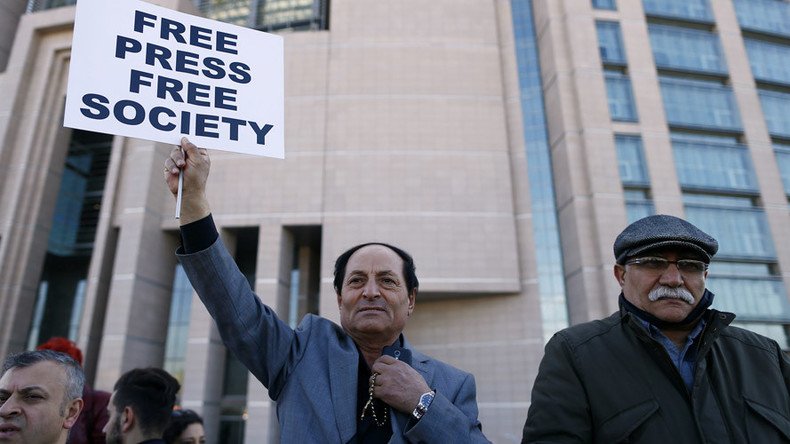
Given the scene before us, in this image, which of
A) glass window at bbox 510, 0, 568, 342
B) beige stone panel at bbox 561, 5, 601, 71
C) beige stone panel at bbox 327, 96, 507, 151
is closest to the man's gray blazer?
glass window at bbox 510, 0, 568, 342

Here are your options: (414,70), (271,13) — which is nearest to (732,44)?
(414,70)

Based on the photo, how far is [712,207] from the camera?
77.7ft

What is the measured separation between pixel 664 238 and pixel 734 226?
85.7 feet

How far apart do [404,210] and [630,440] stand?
2145 centimetres

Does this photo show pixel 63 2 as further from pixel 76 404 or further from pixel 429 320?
pixel 76 404

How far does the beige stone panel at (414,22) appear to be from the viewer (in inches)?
1031

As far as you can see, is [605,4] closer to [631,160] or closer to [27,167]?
[631,160]

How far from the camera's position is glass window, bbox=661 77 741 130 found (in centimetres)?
2528

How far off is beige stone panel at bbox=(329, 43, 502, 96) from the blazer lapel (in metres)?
24.0

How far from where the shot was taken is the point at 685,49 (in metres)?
26.7

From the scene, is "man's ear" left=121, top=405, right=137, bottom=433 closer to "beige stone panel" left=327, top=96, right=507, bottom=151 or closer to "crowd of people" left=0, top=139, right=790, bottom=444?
"crowd of people" left=0, top=139, right=790, bottom=444

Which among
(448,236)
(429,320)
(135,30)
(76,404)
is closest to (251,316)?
(76,404)

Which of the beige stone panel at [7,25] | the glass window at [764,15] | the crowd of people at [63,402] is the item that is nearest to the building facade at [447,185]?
the beige stone panel at [7,25]

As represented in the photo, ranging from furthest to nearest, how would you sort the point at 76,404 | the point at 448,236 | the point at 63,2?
the point at 63,2
the point at 448,236
the point at 76,404
